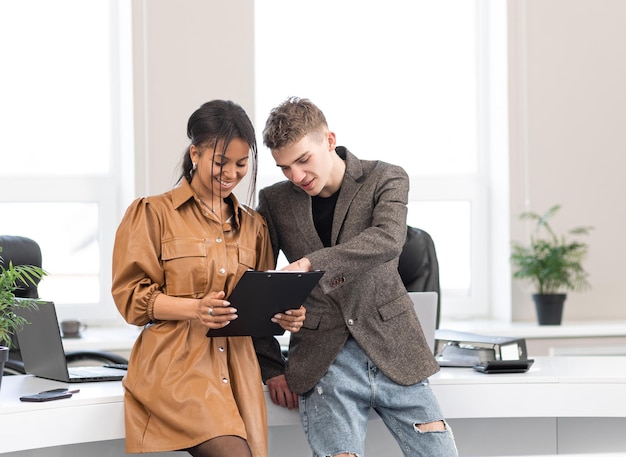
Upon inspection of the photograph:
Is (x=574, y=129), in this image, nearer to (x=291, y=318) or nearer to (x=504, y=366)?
(x=504, y=366)

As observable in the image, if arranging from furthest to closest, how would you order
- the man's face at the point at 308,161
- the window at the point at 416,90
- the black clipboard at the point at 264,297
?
the window at the point at 416,90
the man's face at the point at 308,161
the black clipboard at the point at 264,297

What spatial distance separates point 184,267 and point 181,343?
185mm

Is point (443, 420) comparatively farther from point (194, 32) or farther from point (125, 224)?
point (194, 32)

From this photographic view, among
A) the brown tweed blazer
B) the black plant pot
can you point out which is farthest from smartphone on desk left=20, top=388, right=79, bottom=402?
the black plant pot

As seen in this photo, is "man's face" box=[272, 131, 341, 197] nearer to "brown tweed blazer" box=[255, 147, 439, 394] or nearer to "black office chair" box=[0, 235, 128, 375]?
"brown tweed blazer" box=[255, 147, 439, 394]

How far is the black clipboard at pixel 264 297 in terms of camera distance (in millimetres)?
2037

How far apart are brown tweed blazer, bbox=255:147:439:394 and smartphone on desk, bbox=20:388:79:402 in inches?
19.8

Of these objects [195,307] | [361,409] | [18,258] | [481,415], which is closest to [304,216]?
[195,307]

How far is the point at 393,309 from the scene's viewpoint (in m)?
2.33

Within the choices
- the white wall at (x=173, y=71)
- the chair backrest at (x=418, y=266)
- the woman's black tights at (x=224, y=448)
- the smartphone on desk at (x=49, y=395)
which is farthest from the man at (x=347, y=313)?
the white wall at (x=173, y=71)

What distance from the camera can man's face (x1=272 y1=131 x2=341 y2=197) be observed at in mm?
2273

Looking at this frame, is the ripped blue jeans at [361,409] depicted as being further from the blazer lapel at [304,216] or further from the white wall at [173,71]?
the white wall at [173,71]

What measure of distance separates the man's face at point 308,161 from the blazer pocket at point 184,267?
31cm

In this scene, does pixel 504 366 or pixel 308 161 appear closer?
pixel 308 161
